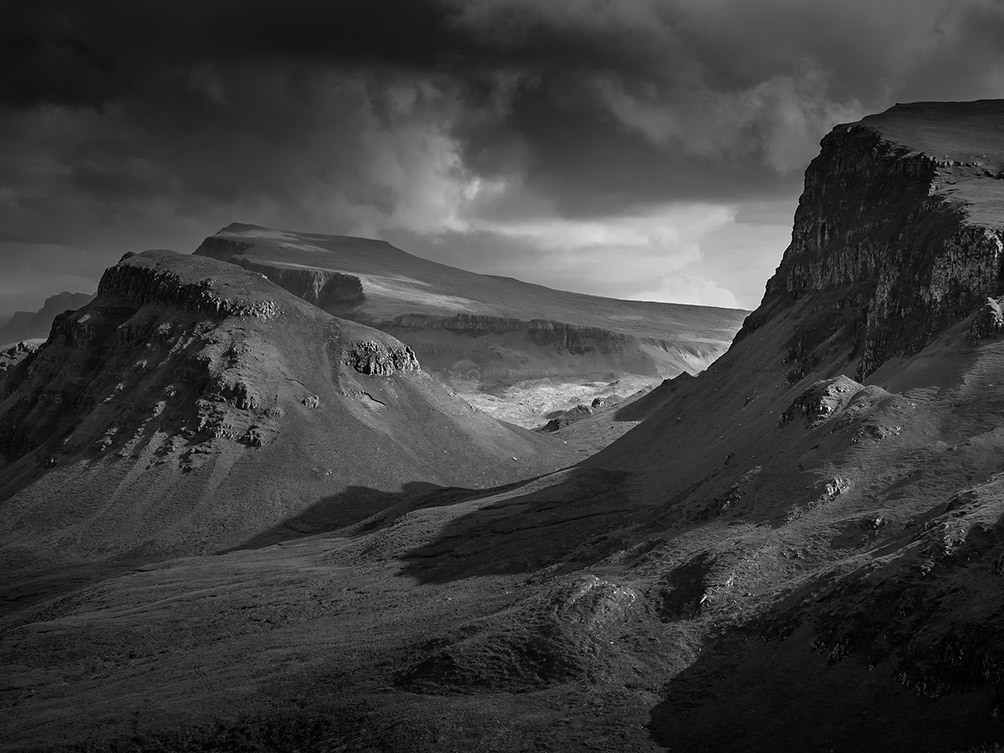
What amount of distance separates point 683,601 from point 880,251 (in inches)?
3615

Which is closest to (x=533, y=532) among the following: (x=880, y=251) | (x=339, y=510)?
(x=339, y=510)

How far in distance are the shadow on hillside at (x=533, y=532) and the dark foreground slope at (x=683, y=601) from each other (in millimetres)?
646

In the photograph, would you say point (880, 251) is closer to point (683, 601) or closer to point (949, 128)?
point (949, 128)

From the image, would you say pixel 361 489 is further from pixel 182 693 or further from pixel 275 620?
pixel 182 693

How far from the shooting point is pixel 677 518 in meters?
103

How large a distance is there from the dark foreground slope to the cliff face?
21.7 inches

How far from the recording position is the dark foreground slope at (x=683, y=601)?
61.0 meters

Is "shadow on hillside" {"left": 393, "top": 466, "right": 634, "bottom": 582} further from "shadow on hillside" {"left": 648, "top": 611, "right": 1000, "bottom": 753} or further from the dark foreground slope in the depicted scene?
"shadow on hillside" {"left": 648, "top": 611, "right": 1000, "bottom": 753}

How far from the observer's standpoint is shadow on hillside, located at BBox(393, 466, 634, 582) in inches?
4405

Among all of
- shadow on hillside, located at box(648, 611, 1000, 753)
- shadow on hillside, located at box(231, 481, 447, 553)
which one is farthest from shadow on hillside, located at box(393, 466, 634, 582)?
shadow on hillside, located at box(648, 611, 1000, 753)

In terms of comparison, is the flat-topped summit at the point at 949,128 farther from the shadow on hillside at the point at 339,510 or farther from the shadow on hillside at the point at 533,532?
the shadow on hillside at the point at 339,510

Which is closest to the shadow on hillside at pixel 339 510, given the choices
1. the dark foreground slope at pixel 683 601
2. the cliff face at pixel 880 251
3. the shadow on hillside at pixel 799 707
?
the dark foreground slope at pixel 683 601

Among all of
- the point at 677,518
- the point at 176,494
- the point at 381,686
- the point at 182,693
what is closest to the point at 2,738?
the point at 182,693

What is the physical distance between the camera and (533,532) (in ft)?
423
